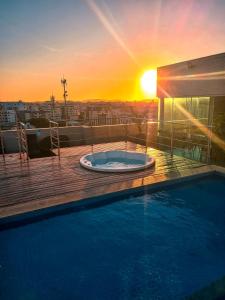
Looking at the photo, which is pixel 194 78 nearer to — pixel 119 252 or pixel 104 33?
pixel 104 33

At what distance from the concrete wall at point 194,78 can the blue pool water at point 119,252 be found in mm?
5888

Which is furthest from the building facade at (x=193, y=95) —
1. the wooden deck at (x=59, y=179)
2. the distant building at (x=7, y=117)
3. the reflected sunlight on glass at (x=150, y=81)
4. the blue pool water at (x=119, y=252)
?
the distant building at (x=7, y=117)

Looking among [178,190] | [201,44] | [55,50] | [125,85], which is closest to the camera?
[178,190]

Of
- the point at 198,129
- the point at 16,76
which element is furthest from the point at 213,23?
the point at 16,76

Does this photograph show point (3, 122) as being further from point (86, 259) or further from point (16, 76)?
point (16, 76)

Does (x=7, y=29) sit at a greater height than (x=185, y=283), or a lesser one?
greater

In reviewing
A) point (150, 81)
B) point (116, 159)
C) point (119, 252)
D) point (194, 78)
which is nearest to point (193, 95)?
point (194, 78)

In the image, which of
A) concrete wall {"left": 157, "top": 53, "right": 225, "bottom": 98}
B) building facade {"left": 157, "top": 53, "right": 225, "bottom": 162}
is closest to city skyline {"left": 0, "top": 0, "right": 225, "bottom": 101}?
concrete wall {"left": 157, "top": 53, "right": 225, "bottom": 98}

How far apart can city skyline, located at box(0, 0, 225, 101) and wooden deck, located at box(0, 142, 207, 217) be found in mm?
4131

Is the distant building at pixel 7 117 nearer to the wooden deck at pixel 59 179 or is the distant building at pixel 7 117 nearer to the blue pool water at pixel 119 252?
the wooden deck at pixel 59 179

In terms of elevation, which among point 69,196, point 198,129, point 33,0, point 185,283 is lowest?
point 185,283

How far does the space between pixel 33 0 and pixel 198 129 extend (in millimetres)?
7429

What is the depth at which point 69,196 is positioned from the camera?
12.3 ft

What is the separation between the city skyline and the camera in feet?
20.5
